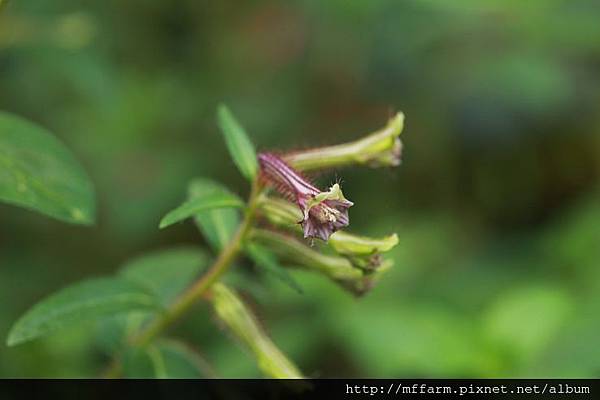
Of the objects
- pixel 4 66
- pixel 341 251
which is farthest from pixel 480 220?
pixel 341 251

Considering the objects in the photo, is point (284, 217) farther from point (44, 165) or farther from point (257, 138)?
point (257, 138)

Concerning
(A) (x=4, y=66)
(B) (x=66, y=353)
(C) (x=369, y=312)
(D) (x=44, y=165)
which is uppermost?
(A) (x=4, y=66)

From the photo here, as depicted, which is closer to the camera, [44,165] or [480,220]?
[44,165]

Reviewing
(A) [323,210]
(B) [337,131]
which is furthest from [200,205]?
(B) [337,131]

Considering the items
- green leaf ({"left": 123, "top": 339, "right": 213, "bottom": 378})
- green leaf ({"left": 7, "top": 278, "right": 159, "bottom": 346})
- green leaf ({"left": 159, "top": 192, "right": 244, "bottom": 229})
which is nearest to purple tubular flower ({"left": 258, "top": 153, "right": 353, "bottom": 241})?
green leaf ({"left": 159, "top": 192, "right": 244, "bottom": 229})

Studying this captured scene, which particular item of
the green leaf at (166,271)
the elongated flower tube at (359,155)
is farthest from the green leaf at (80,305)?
the elongated flower tube at (359,155)

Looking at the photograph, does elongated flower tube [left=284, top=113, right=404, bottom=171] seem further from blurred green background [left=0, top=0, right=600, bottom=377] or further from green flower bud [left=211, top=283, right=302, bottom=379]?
blurred green background [left=0, top=0, right=600, bottom=377]

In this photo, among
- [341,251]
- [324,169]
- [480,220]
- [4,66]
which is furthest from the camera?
[480,220]

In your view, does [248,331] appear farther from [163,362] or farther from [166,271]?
[166,271]

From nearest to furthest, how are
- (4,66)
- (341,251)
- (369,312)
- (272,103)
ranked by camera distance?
1. (341,251)
2. (369,312)
3. (4,66)
4. (272,103)
